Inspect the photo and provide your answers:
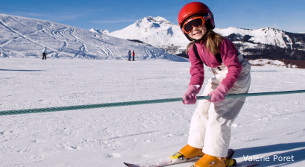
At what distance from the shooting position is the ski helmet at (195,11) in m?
1.91

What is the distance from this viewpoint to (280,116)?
3842 mm

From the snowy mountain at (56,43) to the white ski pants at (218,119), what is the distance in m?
25.4

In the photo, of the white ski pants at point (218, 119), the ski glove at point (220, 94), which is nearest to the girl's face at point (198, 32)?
the white ski pants at point (218, 119)

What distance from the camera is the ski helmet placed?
75.1 inches

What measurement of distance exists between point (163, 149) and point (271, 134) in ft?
5.09

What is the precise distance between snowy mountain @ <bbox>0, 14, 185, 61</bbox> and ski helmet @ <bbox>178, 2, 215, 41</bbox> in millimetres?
25414

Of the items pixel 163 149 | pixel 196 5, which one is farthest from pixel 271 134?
pixel 196 5

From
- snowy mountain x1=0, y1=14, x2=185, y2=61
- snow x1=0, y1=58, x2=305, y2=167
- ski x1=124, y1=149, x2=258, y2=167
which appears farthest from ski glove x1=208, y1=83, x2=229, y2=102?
snowy mountain x1=0, y1=14, x2=185, y2=61

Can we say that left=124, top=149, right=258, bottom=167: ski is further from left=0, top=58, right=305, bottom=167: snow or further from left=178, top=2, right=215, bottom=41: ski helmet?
left=178, top=2, right=215, bottom=41: ski helmet

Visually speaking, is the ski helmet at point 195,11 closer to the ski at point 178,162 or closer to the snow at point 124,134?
the ski at point 178,162

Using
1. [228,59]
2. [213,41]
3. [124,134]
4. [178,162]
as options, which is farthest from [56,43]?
[228,59]

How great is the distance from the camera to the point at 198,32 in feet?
6.46

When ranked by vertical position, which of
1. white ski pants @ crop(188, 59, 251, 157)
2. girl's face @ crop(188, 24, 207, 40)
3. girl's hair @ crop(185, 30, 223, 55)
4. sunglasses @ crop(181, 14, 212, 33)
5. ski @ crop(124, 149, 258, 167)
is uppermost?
sunglasses @ crop(181, 14, 212, 33)

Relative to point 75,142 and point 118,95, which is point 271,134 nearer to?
point 75,142
